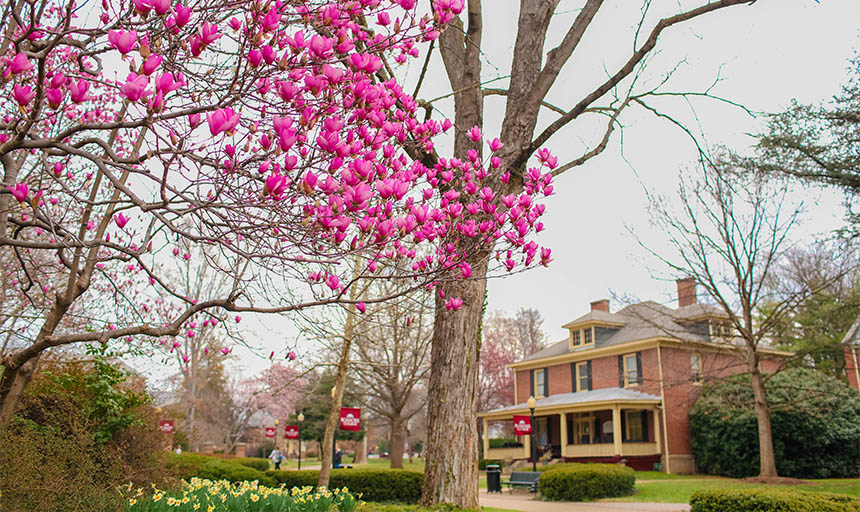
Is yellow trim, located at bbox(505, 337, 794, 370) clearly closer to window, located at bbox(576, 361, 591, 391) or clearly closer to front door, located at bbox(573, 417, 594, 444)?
window, located at bbox(576, 361, 591, 391)

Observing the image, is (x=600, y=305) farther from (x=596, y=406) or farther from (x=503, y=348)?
(x=503, y=348)

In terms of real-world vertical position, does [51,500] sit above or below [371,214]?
below

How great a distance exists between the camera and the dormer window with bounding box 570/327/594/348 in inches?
1221

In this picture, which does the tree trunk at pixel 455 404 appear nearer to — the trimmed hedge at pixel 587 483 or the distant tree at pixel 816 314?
the trimmed hedge at pixel 587 483

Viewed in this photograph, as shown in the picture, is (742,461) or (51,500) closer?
(51,500)

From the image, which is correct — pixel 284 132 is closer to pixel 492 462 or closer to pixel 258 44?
pixel 258 44

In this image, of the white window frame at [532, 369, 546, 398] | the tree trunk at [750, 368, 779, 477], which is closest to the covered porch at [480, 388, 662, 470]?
the white window frame at [532, 369, 546, 398]

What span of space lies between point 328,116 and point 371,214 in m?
0.65

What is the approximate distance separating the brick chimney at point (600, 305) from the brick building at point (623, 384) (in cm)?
5

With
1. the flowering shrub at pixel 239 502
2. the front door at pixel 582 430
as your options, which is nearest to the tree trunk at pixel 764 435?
the front door at pixel 582 430

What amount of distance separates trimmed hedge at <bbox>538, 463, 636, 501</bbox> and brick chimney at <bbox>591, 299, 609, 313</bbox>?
1655cm

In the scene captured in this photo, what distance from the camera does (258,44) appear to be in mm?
3275

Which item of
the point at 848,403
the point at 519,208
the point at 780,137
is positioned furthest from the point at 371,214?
the point at 848,403

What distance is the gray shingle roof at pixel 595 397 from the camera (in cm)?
2586
